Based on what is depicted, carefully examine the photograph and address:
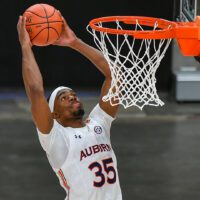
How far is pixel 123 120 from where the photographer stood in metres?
11.6

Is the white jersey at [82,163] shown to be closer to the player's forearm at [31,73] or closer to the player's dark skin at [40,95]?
the player's dark skin at [40,95]

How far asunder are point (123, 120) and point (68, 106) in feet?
21.5

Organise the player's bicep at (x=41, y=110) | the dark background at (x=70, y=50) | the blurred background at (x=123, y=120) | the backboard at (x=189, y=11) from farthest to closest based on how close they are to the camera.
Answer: the dark background at (x=70, y=50)
the blurred background at (x=123, y=120)
the backboard at (x=189, y=11)
the player's bicep at (x=41, y=110)

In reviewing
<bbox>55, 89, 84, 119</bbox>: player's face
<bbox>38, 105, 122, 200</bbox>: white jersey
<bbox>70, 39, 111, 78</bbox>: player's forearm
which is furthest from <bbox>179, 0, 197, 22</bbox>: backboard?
<bbox>38, 105, 122, 200</bbox>: white jersey

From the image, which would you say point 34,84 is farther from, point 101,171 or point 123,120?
point 123,120

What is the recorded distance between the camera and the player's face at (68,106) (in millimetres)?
5074

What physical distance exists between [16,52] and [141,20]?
8.70 m

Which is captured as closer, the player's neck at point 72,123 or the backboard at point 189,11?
the player's neck at point 72,123

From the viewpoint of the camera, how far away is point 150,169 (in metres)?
8.76

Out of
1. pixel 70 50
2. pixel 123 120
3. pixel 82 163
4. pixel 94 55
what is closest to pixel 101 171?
pixel 82 163

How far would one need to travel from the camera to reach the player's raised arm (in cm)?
525

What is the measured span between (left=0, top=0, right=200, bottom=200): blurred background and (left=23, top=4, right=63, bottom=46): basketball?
4.55 ft

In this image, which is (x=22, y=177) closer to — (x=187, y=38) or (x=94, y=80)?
(x=187, y=38)

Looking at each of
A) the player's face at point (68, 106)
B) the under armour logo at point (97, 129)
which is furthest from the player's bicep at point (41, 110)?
the under armour logo at point (97, 129)
